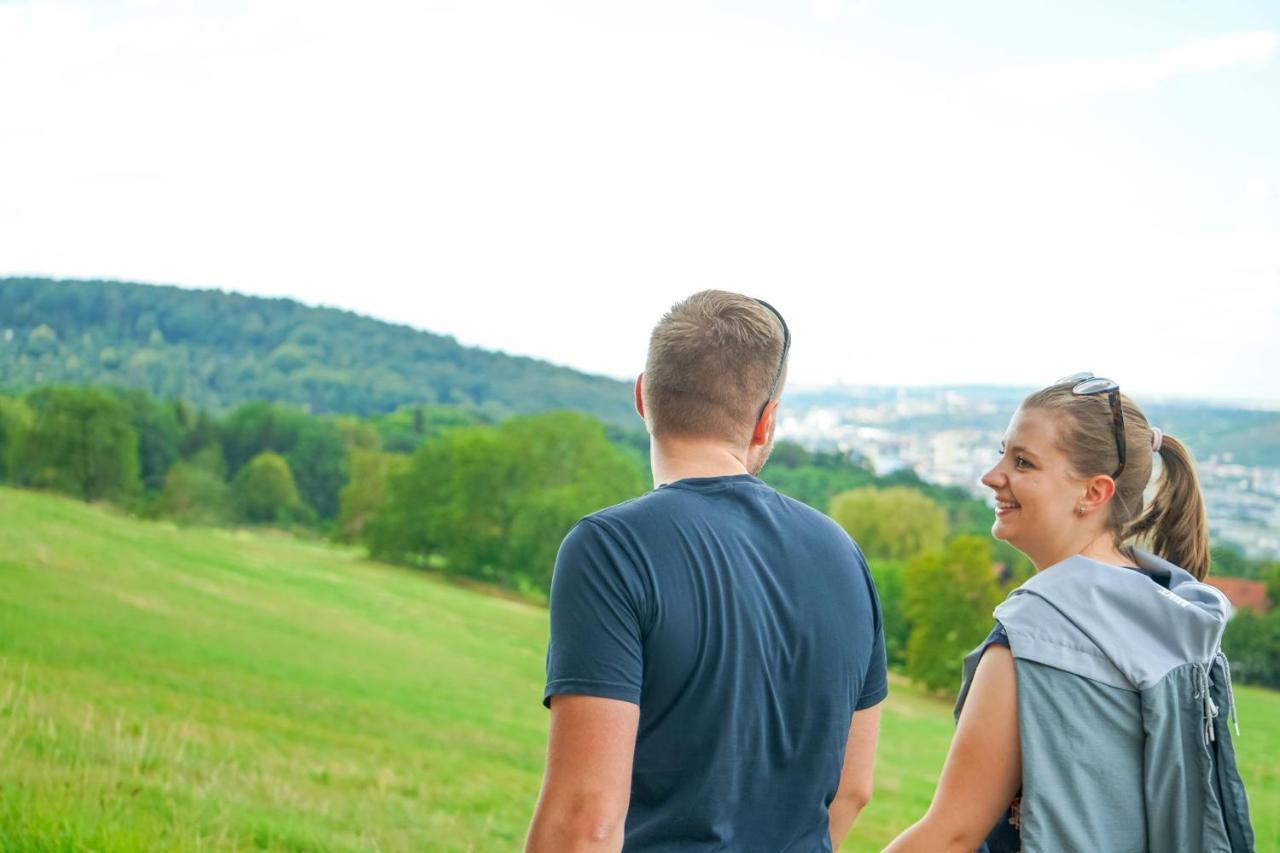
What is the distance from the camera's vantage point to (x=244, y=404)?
50781 millimetres

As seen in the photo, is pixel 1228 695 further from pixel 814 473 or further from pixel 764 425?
pixel 814 473

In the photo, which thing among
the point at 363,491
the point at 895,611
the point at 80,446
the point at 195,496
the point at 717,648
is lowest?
the point at 895,611

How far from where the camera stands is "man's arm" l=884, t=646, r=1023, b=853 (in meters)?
1.79

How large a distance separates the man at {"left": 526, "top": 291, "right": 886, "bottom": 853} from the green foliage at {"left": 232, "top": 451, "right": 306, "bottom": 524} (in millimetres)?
42866

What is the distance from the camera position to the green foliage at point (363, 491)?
1640 inches

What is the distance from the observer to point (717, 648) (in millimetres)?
1576

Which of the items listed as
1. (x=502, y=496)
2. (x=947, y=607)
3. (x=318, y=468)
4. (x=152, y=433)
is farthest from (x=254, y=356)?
(x=947, y=607)

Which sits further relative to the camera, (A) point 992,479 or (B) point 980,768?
(A) point 992,479

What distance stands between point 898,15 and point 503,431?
20.4m

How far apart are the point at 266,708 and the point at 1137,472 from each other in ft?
36.6

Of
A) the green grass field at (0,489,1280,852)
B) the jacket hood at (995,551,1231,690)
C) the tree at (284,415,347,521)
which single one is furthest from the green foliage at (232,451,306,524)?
the jacket hood at (995,551,1231,690)

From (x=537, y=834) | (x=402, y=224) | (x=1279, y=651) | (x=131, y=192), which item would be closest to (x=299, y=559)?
(x=131, y=192)

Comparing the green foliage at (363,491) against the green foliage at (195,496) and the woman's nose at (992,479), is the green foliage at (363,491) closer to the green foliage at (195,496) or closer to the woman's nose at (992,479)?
the green foliage at (195,496)

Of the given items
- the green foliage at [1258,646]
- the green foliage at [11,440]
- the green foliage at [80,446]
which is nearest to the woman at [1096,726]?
the green foliage at [1258,646]
